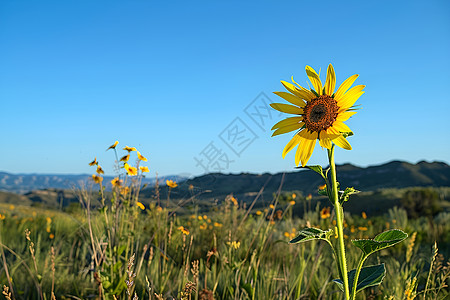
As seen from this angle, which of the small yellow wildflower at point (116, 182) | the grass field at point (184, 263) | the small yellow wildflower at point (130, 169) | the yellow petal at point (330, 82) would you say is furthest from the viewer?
the small yellow wildflower at point (116, 182)

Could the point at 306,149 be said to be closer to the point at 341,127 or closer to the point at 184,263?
the point at 341,127

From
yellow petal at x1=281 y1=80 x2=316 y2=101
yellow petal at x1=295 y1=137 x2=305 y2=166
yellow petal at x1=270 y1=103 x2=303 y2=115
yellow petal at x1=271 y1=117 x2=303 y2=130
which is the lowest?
yellow petal at x1=295 y1=137 x2=305 y2=166

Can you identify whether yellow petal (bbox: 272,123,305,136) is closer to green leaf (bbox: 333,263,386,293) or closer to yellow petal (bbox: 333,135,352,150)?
yellow petal (bbox: 333,135,352,150)

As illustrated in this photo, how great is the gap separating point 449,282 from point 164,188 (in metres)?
2.95

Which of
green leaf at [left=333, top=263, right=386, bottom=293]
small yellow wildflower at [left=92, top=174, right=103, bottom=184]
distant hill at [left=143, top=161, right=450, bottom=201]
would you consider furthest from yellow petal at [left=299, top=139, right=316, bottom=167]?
distant hill at [left=143, top=161, right=450, bottom=201]

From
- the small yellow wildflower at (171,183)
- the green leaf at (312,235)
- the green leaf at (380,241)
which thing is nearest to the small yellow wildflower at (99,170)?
the small yellow wildflower at (171,183)

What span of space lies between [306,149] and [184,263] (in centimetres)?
183

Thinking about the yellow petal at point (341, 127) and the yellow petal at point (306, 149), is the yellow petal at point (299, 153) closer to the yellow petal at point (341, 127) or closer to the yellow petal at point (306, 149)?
the yellow petal at point (306, 149)

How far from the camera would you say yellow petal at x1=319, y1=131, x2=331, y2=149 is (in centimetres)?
113

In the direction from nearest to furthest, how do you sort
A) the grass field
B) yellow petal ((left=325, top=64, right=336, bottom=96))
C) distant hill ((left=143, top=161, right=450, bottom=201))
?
1. yellow petal ((left=325, top=64, right=336, bottom=96))
2. the grass field
3. distant hill ((left=143, top=161, right=450, bottom=201))

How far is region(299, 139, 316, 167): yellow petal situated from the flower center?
54mm

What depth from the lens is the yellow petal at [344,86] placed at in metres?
1.15

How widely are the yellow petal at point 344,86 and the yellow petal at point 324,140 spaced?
134mm

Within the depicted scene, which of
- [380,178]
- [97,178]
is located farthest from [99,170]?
[380,178]
